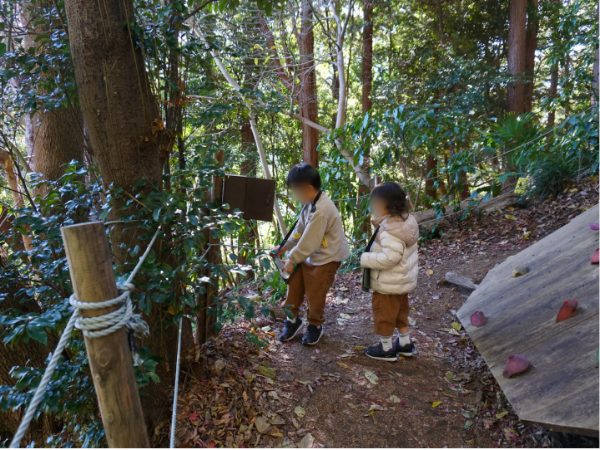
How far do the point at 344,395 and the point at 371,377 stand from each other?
1.01 ft

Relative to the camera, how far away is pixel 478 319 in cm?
306

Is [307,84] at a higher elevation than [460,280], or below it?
higher

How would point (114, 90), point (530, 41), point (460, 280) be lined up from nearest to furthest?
point (114, 90) → point (460, 280) → point (530, 41)

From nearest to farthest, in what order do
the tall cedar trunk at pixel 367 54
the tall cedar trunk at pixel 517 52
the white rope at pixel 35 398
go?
the white rope at pixel 35 398 < the tall cedar trunk at pixel 517 52 < the tall cedar trunk at pixel 367 54

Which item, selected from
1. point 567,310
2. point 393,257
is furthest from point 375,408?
point 567,310

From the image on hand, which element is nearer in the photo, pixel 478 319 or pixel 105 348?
pixel 105 348

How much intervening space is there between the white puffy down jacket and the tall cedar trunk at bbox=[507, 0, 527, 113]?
7.95 meters

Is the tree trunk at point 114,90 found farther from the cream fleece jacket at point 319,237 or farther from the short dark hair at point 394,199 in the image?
the short dark hair at point 394,199

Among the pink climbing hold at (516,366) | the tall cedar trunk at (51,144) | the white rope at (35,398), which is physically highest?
the tall cedar trunk at (51,144)

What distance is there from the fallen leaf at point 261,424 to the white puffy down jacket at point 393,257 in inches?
→ 46.6

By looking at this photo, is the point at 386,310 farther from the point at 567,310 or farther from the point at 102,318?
the point at 102,318

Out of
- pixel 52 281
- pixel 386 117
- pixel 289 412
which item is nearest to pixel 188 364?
pixel 289 412

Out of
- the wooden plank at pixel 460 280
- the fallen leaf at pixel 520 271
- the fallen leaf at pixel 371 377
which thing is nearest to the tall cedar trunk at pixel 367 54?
the wooden plank at pixel 460 280

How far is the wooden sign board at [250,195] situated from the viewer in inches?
115
